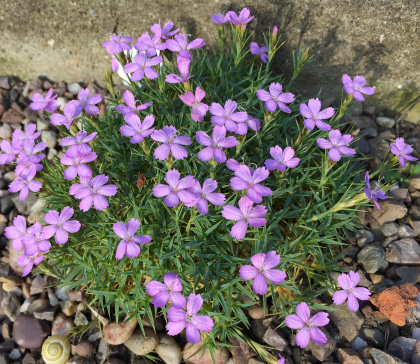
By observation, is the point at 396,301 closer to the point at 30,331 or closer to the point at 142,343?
the point at 142,343

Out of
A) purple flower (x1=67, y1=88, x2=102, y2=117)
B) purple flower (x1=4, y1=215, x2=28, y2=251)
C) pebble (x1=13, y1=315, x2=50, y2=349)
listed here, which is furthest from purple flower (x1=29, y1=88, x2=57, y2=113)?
pebble (x1=13, y1=315, x2=50, y2=349)

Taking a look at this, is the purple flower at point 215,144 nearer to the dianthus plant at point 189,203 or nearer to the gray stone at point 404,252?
the dianthus plant at point 189,203

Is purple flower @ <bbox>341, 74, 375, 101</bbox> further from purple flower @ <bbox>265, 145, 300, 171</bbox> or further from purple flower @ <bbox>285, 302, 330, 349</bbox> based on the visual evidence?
purple flower @ <bbox>285, 302, 330, 349</bbox>

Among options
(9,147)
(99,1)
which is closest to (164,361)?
(9,147)

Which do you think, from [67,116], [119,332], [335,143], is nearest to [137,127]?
[67,116]


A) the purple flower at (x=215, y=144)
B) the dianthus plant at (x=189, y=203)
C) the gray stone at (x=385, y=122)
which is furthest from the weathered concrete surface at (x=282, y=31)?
the purple flower at (x=215, y=144)

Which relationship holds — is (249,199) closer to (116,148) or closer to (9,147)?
(116,148)
